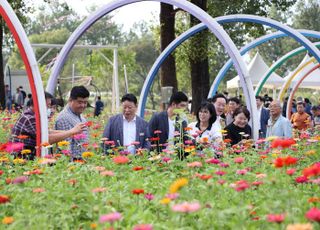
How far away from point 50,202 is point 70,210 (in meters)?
0.14

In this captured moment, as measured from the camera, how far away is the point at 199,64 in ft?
66.8

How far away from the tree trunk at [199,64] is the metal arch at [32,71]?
13.3m

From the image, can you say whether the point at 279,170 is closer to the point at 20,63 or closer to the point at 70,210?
the point at 70,210

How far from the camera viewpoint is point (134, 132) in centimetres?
691

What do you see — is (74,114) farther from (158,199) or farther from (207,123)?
(158,199)

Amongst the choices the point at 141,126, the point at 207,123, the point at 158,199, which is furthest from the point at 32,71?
the point at 158,199

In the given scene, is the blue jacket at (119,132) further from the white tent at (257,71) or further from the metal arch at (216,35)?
the white tent at (257,71)

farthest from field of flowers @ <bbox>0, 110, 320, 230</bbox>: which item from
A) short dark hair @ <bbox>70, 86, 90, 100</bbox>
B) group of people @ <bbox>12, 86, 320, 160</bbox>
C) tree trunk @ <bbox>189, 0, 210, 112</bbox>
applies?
tree trunk @ <bbox>189, 0, 210, 112</bbox>

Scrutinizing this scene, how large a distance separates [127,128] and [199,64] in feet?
44.9

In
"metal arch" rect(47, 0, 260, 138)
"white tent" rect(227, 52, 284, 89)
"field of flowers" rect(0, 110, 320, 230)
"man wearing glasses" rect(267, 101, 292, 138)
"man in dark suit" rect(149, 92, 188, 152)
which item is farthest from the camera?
"white tent" rect(227, 52, 284, 89)

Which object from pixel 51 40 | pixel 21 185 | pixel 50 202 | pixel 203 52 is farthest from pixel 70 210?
pixel 51 40

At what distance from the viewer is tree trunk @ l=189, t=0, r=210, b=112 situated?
1948 centimetres

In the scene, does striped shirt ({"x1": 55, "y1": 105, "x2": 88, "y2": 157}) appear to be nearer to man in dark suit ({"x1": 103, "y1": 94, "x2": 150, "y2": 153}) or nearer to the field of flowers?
man in dark suit ({"x1": 103, "y1": 94, "x2": 150, "y2": 153})

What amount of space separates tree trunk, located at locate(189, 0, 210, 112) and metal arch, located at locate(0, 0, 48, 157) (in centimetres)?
1328
